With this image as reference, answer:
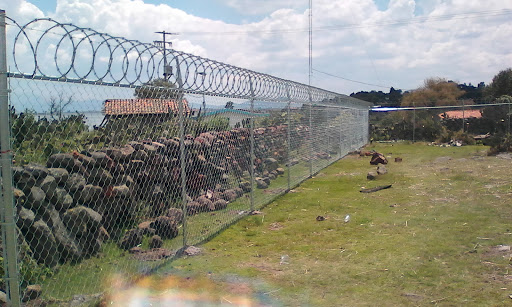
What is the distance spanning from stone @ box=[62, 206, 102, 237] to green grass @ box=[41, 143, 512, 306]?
35 cm

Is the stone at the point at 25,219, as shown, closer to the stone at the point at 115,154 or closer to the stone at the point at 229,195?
the stone at the point at 115,154

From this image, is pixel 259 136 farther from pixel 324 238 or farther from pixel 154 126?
pixel 154 126

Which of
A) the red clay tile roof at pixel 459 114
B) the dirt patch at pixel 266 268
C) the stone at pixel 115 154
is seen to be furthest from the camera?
the red clay tile roof at pixel 459 114

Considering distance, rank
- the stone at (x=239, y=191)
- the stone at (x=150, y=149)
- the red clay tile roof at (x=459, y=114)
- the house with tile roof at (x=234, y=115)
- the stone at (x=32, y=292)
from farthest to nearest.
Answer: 1. the red clay tile roof at (x=459, y=114)
2. the stone at (x=239, y=191)
3. the house with tile roof at (x=234, y=115)
4. the stone at (x=150, y=149)
5. the stone at (x=32, y=292)

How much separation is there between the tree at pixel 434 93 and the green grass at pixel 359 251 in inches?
1243

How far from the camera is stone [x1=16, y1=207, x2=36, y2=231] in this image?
14.2ft

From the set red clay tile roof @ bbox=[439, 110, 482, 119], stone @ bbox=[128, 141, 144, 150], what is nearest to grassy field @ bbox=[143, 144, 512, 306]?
stone @ bbox=[128, 141, 144, 150]

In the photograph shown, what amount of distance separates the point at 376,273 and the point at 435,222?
2918mm

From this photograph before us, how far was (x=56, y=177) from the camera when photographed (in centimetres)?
482

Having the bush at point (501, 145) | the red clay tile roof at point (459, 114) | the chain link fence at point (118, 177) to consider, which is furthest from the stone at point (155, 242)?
Answer: the red clay tile roof at point (459, 114)

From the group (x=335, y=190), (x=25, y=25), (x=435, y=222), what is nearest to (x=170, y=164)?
(x=25, y=25)

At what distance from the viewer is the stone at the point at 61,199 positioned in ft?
15.8

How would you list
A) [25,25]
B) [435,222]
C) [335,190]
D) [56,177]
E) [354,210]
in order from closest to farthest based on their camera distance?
[25,25] < [56,177] < [435,222] < [354,210] < [335,190]

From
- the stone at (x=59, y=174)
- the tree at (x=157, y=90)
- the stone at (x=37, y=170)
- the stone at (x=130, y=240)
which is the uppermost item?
the tree at (x=157, y=90)
